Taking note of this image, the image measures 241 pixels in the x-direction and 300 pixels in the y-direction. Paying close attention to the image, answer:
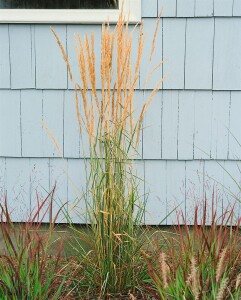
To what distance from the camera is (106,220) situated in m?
2.62

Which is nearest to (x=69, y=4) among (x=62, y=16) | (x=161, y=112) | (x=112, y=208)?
(x=62, y=16)

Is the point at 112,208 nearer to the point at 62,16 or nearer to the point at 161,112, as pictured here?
the point at 161,112

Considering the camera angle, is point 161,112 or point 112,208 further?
point 161,112

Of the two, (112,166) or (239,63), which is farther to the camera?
(239,63)

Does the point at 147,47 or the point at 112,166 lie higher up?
the point at 147,47

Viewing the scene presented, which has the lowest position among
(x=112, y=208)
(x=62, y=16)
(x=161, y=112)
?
(x=112, y=208)

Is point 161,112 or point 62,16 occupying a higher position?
point 62,16

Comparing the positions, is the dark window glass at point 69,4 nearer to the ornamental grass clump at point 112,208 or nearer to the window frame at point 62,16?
the window frame at point 62,16

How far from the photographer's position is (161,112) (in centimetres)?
330

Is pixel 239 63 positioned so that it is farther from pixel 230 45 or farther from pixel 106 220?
pixel 106 220

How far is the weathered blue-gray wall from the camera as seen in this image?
3207mm

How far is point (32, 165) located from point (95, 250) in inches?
38.0

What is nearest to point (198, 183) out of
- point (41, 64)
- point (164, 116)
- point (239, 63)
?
point (164, 116)

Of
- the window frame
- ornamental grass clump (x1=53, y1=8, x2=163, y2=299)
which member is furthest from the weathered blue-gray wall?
ornamental grass clump (x1=53, y1=8, x2=163, y2=299)
